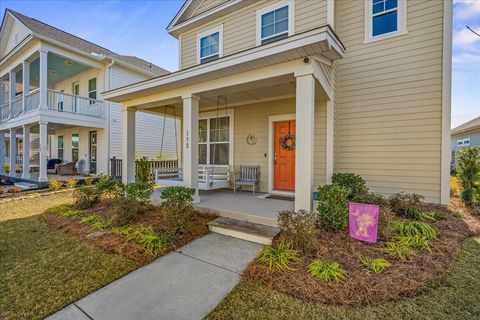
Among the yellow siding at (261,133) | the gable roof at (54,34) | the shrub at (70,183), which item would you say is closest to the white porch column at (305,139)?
the yellow siding at (261,133)

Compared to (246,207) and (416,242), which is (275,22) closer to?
(246,207)

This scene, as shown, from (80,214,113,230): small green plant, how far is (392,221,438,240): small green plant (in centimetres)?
568

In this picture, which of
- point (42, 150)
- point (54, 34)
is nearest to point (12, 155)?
point (42, 150)

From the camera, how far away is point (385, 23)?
5941mm

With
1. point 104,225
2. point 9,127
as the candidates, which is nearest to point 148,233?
point 104,225

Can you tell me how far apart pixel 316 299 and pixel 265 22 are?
760 cm

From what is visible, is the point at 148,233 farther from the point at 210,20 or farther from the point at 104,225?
the point at 210,20

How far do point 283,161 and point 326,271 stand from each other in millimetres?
4500

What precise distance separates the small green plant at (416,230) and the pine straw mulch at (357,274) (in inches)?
5.3

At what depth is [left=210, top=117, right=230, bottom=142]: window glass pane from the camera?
830 cm

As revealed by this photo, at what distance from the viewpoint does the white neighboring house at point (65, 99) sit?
33.1 ft

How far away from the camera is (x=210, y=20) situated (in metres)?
8.28

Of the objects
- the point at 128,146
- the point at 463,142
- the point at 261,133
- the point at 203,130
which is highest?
the point at 463,142

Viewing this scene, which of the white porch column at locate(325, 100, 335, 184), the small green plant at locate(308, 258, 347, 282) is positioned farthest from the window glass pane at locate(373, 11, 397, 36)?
the small green plant at locate(308, 258, 347, 282)
